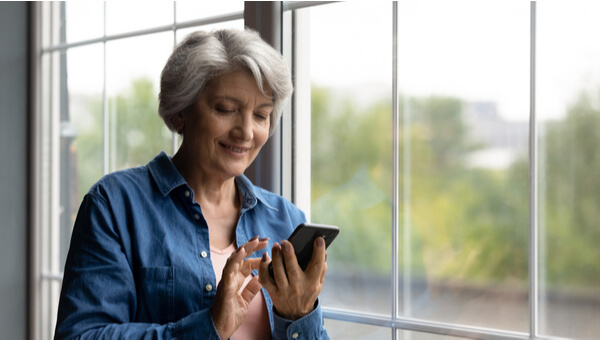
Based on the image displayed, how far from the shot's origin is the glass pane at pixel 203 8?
7.11 ft

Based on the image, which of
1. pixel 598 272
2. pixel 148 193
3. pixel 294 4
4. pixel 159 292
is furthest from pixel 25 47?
pixel 598 272

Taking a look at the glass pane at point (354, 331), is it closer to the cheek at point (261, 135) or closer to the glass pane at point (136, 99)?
the cheek at point (261, 135)

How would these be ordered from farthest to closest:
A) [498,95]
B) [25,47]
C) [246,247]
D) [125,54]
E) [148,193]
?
[25,47] → [125,54] → [498,95] → [148,193] → [246,247]

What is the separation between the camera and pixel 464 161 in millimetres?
1650

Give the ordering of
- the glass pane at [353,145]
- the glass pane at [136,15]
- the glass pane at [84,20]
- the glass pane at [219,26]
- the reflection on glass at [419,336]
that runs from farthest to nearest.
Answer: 1. the glass pane at [84,20]
2. the glass pane at [136,15]
3. the glass pane at [219,26]
4. the glass pane at [353,145]
5. the reflection on glass at [419,336]

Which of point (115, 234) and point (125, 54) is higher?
point (125, 54)

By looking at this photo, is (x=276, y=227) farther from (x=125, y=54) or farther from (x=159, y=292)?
(x=125, y=54)

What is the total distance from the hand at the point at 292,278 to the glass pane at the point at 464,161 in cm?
49

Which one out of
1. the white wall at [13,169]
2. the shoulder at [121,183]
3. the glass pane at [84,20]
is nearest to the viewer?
the shoulder at [121,183]

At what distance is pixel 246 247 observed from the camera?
1.31m

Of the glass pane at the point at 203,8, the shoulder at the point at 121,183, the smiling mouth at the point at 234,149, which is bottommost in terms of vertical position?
the shoulder at the point at 121,183

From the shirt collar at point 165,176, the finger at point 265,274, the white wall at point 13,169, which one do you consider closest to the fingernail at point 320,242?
the finger at point 265,274

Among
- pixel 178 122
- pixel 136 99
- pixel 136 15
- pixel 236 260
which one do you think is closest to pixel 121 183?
pixel 178 122

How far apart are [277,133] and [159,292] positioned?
803 mm
